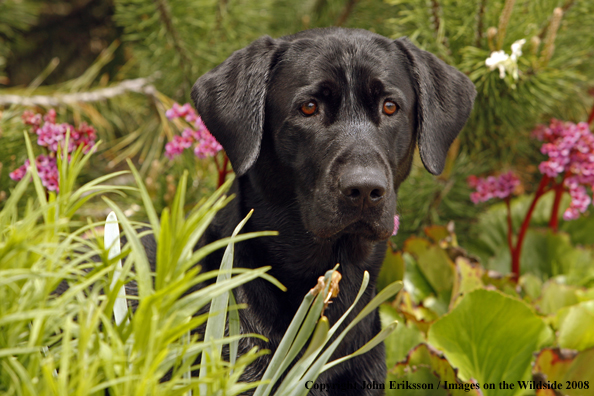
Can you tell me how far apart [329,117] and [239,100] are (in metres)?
0.32

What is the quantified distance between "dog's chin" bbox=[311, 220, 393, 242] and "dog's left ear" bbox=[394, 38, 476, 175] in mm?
374

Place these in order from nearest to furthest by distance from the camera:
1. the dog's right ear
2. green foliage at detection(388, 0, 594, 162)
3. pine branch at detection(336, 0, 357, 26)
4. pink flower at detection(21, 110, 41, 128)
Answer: the dog's right ear
pink flower at detection(21, 110, 41, 128)
green foliage at detection(388, 0, 594, 162)
pine branch at detection(336, 0, 357, 26)

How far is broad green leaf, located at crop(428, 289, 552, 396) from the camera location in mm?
2031

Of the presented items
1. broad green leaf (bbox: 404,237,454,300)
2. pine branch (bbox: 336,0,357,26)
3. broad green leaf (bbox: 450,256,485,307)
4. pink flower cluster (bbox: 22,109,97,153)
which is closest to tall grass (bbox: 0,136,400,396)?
pink flower cluster (bbox: 22,109,97,153)

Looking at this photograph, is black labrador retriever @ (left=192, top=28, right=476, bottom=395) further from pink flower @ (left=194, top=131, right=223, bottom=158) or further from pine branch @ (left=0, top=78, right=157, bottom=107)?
pine branch @ (left=0, top=78, right=157, bottom=107)

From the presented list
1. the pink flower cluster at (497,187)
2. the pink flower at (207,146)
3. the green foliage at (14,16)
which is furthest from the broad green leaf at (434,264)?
the green foliage at (14,16)

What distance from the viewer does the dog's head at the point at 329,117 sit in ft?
5.57

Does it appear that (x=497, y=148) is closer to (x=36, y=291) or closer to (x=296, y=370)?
(x=296, y=370)

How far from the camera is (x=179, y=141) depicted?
2520 mm

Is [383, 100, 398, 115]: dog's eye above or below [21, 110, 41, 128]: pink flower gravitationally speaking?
above

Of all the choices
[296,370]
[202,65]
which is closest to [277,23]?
[202,65]

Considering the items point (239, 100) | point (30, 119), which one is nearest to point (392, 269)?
point (239, 100)

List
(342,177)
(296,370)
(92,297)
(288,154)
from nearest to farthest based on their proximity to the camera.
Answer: (92,297)
(296,370)
(342,177)
(288,154)

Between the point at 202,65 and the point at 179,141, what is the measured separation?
0.87m
